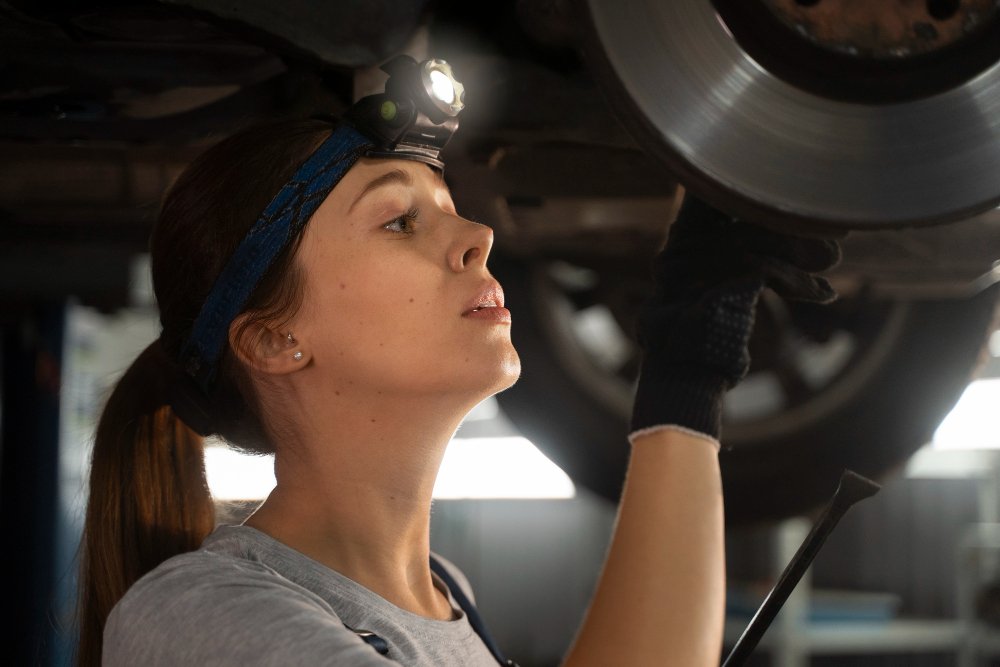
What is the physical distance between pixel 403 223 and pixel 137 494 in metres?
0.25

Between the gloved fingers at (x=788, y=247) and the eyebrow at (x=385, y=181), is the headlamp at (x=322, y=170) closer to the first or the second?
the eyebrow at (x=385, y=181)

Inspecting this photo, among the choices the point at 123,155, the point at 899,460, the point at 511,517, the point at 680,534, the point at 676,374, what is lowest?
the point at 680,534

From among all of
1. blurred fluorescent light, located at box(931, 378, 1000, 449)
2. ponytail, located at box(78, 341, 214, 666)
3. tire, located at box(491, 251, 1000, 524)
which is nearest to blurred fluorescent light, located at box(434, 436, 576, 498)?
blurred fluorescent light, located at box(931, 378, 1000, 449)

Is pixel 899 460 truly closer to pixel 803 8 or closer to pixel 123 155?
pixel 803 8

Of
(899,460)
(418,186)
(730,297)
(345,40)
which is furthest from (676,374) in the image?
(899,460)

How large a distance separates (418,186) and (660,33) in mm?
182

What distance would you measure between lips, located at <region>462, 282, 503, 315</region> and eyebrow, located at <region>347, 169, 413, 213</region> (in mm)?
94

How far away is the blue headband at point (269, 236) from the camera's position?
0.71m

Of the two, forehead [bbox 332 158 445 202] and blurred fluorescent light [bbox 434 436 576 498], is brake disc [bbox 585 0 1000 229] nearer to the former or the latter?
forehead [bbox 332 158 445 202]

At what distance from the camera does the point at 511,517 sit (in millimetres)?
4816

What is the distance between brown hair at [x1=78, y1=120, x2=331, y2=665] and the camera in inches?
28.5

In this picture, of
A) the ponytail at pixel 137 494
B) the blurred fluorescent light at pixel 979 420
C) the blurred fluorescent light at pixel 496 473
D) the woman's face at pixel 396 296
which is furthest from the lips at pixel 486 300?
the blurred fluorescent light at pixel 496 473

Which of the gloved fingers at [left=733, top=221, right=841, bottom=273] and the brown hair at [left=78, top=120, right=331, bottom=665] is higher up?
the gloved fingers at [left=733, top=221, right=841, bottom=273]

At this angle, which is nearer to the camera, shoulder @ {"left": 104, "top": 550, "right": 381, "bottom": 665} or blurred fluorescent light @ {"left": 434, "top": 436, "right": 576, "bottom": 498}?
shoulder @ {"left": 104, "top": 550, "right": 381, "bottom": 665}
